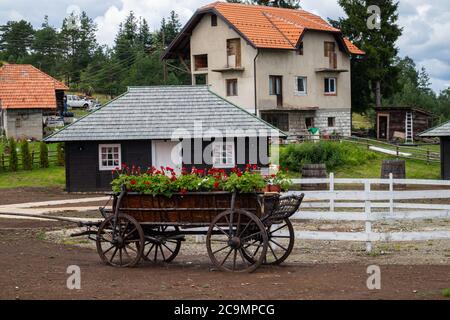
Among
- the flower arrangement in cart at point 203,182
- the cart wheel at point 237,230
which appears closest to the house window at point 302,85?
the flower arrangement in cart at point 203,182

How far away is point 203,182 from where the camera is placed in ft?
42.5

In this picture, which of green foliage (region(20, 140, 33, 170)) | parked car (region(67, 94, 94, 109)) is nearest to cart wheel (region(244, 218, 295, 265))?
green foliage (region(20, 140, 33, 170))

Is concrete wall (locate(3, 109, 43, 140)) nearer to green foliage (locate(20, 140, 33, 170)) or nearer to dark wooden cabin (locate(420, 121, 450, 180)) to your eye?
green foliage (locate(20, 140, 33, 170))

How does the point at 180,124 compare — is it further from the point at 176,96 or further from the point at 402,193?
the point at 402,193

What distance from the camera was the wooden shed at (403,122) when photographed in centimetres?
5397

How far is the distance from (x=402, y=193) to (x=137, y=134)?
17.5 meters

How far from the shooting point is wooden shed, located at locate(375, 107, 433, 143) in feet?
177

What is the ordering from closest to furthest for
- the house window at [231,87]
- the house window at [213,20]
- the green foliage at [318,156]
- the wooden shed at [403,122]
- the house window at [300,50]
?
the green foliage at [318,156], the house window at [213,20], the house window at [231,87], the house window at [300,50], the wooden shed at [403,122]

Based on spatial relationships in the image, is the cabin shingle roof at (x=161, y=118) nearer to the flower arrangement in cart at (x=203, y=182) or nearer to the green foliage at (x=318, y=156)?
the green foliage at (x=318, y=156)

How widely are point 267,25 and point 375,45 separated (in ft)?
32.9

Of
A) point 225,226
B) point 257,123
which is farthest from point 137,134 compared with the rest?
point 225,226

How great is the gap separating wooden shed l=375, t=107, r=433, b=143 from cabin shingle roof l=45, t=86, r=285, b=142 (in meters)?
22.7

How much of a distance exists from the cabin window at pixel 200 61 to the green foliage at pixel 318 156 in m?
13.7

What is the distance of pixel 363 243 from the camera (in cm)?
1728
